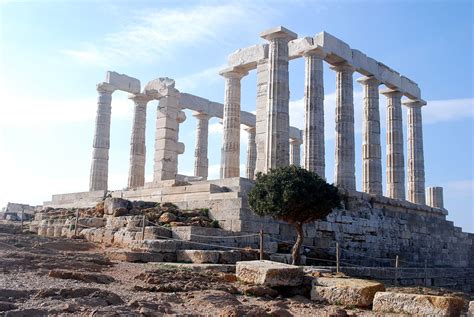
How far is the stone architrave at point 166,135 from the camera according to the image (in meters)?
27.9

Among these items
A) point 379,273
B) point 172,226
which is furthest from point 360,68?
point 172,226

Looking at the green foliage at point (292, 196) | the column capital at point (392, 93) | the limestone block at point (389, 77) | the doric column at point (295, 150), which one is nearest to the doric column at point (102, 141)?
the limestone block at point (389, 77)

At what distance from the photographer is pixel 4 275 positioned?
10078mm

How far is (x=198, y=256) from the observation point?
1453 cm

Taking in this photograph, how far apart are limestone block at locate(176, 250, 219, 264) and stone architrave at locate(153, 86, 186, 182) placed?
13372 millimetres

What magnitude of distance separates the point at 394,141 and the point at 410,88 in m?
3.66

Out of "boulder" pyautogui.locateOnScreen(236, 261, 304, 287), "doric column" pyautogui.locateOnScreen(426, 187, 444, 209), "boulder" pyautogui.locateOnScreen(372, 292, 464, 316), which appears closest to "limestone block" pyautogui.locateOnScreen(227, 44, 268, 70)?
"doric column" pyautogui.locateOnScreen(426, 187, 444, 209)

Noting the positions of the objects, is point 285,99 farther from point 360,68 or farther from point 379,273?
point 379,273

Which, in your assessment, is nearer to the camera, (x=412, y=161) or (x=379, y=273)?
(x=379, y=273)

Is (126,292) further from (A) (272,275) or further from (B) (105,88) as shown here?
(B) (105,88)

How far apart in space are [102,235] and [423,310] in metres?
12.5

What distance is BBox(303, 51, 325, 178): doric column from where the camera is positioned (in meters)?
26.5

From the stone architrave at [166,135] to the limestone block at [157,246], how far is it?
12.7m

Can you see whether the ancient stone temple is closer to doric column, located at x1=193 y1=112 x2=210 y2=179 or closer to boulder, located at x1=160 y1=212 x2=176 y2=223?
doric column, located at x1=193 y1=112 x2=210 y2=179
